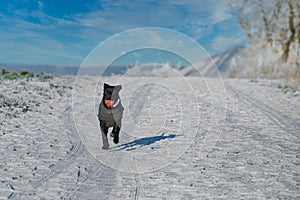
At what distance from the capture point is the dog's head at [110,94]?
5.11 meters

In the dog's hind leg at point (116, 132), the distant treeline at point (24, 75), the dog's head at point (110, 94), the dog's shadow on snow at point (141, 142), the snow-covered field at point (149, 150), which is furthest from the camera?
the distant treeline at point (24, 75)

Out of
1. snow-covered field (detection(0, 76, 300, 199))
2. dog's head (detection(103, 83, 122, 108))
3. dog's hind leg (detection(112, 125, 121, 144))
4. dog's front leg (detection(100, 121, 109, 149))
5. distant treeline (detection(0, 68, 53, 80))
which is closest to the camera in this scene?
snow-covered field (detection(0, 76, 300, 199))

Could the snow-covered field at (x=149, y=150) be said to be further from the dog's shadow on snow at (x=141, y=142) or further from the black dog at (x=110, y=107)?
the black dog at (x=110, y=107)

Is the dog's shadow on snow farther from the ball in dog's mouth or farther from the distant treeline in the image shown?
the distant treeline

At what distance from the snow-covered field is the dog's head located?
0.95 metres

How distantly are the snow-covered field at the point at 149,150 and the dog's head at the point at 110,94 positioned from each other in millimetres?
946

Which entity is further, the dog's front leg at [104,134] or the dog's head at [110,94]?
the dog's front leg at [104,134]

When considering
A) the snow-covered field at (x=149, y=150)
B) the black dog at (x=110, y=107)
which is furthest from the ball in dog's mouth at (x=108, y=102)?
the snow-covered field at (x=149, y=150)

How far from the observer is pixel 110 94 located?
16.9 feet

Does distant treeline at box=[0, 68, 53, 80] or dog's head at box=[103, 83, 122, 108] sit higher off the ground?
distant treeline at box=[0, 68, 53, 80]

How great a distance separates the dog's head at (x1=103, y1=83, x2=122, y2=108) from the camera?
5.11 metres

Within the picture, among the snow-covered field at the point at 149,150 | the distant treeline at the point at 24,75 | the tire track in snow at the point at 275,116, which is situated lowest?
the snow-covered field at the point at 149,150

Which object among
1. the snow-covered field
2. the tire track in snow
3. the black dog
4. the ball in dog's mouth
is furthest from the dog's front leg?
the tire track in snow

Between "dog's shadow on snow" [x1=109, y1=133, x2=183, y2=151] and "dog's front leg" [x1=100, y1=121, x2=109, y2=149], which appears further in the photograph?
"dog's shadow on snow" [x1=109, y1=133, x2=183, y2=151]
